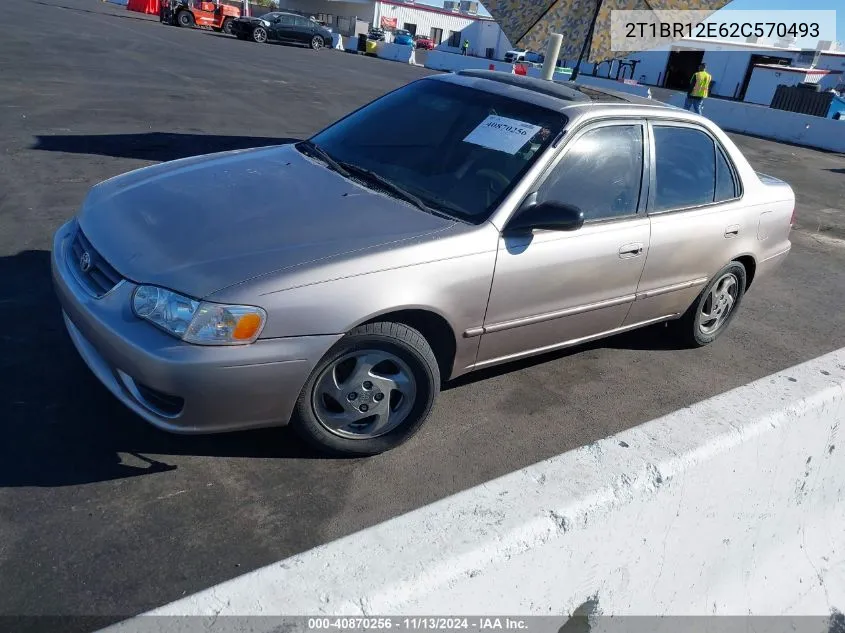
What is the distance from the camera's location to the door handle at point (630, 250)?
3730 mm

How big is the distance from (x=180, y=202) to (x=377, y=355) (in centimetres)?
119

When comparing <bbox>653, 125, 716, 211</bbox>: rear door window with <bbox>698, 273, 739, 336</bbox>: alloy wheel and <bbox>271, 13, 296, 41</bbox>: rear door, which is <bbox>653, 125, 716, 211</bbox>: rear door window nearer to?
<bbox>698, 273, 739, 336</bbox>: alloy wheel

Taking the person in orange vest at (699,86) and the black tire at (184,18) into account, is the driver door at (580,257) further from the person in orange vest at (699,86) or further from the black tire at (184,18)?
the black tire at (184,18)

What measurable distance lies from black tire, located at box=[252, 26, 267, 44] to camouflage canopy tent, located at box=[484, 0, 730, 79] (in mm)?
26576

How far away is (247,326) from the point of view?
2561 millimetres

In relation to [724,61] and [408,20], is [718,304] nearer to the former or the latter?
[724,61]

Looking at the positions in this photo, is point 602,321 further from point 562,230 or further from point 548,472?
point 548,472

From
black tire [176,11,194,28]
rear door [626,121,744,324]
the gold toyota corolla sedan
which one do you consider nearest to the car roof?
the gold toyota corolla sedan

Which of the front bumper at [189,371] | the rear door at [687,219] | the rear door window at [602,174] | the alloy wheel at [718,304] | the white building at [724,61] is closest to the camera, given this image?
the front bumper at [189,371]

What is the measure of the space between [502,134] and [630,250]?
Result: 97 cm

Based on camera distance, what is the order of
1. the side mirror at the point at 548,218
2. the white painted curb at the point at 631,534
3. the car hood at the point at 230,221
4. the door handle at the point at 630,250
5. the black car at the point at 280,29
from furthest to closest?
the black car at the point at 280,29
the door handle at the point at 630,250
the side mirror at the point at 548,218
the car hood at the point at 230,221
the white painted curb at the point at 631,534

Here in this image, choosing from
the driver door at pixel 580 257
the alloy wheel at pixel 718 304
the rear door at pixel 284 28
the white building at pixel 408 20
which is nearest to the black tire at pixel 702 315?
the alloy wheel at pixel 718 304

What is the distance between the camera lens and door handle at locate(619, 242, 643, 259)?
373 cm

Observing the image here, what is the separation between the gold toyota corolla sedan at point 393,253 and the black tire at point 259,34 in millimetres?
29744
